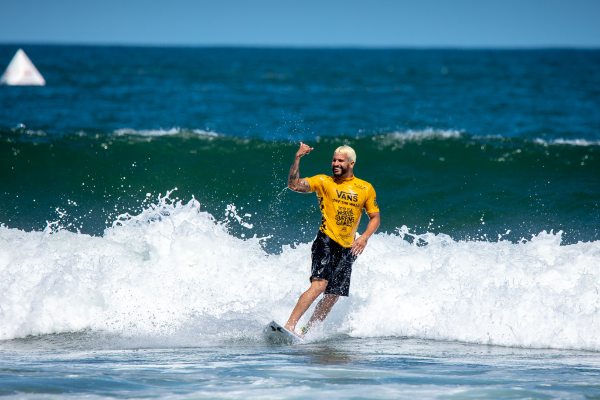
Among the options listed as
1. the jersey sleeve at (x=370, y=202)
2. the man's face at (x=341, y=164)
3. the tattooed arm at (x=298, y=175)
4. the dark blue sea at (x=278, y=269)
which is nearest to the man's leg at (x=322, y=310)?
the dark blue sea at (x=278, y=269)

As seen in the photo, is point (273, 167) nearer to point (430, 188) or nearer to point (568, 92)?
point (430, 188)

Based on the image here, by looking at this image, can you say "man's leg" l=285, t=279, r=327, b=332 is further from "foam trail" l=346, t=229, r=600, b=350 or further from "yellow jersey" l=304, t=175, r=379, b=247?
"foam trail" l=346, t=229, r=600, b=350

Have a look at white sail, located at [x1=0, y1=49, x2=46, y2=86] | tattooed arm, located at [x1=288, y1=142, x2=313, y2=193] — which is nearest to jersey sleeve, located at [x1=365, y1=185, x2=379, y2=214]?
tattooed arm, located at [x1=288, y1=142, x2=313, y2=193]

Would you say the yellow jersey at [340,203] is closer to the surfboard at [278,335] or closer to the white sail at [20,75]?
the surfboard at [278,335]

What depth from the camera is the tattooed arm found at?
7156 mm

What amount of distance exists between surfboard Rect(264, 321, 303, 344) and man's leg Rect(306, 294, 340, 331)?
0.26m

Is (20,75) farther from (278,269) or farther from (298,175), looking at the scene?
(298,175)

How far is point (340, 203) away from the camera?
7.54m

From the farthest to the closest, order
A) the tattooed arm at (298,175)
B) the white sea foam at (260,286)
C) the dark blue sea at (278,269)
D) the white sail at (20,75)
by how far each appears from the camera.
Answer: the white sail at (20,75) → the white sea foam at (260,286) → the tattooed arm at (298,175) → the dark blue sea at (278,269)

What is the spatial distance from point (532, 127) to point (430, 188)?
9.37 m

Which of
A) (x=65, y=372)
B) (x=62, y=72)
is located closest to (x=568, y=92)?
(x=62, y=72)

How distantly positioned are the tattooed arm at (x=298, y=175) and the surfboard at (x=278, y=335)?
1.23 metres

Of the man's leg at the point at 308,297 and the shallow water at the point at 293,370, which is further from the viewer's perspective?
the man's leg at the point at 308,297

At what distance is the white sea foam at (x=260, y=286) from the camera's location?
8312 millimetres
